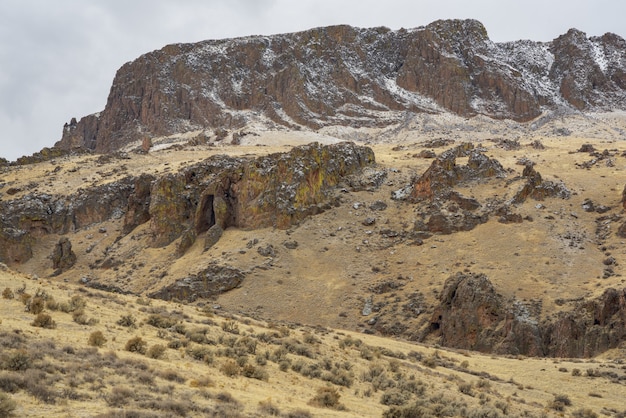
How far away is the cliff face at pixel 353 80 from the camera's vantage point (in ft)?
397

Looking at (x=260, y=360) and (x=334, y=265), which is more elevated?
(x=334, y=265)

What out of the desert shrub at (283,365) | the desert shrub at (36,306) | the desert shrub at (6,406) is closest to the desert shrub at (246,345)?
the desert shrub at (283,365)

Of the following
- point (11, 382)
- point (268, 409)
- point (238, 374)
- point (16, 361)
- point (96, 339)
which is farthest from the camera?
point (238, 374)

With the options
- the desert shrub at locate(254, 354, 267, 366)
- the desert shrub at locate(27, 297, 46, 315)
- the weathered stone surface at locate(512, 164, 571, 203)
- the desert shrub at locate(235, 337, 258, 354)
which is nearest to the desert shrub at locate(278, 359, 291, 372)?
the desert shrub at locate(254, 354, 267, 366)

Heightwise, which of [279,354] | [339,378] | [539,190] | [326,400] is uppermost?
[539,190]

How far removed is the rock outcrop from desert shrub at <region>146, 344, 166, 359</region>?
21.9 meters

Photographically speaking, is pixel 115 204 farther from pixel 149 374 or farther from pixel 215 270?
pixel 149 374

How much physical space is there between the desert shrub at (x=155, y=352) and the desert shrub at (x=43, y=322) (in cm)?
268

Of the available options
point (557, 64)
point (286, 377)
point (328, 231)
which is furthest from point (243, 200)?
point (557, 64)

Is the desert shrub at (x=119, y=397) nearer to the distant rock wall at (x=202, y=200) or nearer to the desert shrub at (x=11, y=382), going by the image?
the desert shrub at (x=11, y=382)

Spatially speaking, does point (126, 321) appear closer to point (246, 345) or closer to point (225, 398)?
point (246, 345)

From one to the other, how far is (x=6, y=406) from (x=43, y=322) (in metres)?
6.64

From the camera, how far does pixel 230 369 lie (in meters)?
14.3

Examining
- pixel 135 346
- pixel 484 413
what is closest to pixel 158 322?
pixel 135 346
